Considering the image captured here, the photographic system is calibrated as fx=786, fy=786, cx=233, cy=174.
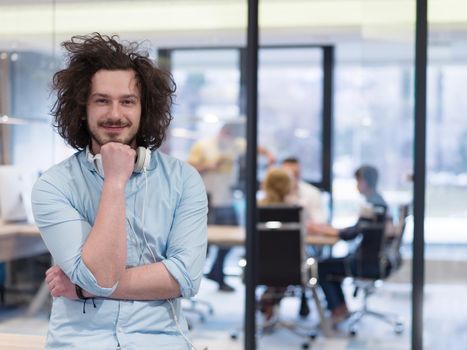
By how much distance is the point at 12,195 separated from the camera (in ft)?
15.5

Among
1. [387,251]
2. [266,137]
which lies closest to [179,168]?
[387,251]

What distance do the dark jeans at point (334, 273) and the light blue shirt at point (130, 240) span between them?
429 cm

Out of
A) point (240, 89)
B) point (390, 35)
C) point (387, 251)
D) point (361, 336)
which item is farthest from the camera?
point (240, 89)

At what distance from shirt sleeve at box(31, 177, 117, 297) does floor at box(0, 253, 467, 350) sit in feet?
4.84

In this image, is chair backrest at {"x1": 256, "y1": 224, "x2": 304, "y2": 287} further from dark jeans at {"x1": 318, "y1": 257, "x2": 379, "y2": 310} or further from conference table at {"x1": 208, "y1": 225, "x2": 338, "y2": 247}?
dark jeans at {"x1": 318, "y1": 257, "x2": 379, "y2": 310}

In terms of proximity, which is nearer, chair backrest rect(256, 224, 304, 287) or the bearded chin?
the bearded chin

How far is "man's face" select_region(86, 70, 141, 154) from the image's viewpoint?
2.04 m

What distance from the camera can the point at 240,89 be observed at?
8656 mm

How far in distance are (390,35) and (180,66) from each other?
351cm

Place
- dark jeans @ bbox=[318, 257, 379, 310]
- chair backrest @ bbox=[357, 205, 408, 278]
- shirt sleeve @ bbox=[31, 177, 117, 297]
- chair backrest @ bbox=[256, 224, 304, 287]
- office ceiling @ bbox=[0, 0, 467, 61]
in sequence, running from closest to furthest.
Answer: shirt sleeve @ bbox=[31, 177, 117, 297], office ceiling @ bbox=[0, 0, 467, 61], chair backrest @ bbox=[357, 205, 408, 278], chair backrest @ bbox=[256, 224, 304, 287], dark jeans @ bbox=[318, 257, 379, 310]

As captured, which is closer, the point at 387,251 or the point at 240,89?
the point at 387,251

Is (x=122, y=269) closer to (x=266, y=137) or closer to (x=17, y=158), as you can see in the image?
(x=17, y=158)

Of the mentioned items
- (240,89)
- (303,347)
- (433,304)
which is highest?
(240,89)

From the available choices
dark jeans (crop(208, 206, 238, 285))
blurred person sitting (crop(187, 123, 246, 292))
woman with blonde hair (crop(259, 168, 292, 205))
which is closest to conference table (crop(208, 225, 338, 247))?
woman with blonde hair (crop(259, 168, 292, 205))
